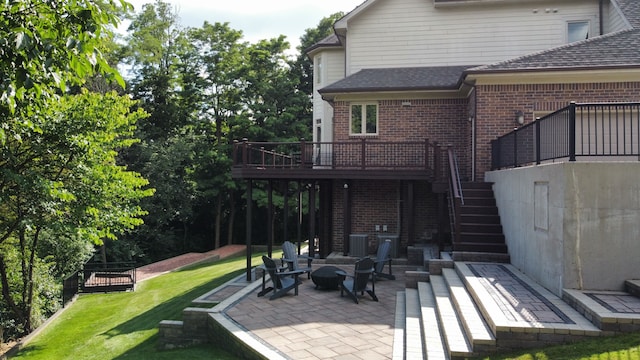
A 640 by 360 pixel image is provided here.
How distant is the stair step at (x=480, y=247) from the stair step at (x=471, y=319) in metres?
1.57

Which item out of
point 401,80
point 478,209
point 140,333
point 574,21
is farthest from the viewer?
point 574,21

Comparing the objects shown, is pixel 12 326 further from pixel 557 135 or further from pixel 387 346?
pixel 557 135

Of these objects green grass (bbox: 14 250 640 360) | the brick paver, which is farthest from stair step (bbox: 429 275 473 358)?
the brick paver

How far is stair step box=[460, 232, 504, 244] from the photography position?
967 cm

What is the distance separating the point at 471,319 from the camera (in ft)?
19.0

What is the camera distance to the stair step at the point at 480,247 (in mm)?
9461

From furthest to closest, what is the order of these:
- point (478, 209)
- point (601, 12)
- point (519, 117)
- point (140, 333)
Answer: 1. point (601, 12)
2. point (519, 117)
3. point (478, 209)
4. point (140, 333)

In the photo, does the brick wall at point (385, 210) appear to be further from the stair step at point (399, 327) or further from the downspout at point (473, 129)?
the stair step at point (399, 327)

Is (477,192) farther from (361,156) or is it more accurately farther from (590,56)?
(590,56)

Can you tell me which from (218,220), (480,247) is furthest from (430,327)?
(218,220)

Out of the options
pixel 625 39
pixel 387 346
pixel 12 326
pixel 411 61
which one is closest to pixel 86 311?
pixel 12 326

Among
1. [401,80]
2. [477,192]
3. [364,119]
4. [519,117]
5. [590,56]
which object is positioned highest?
[401,80]

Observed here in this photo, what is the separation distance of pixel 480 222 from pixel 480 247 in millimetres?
922

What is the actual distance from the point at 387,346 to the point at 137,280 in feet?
50.3
